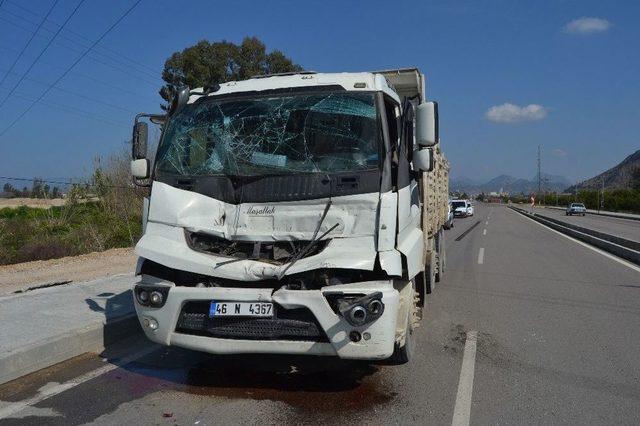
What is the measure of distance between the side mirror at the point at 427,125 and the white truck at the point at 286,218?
0.01 meters

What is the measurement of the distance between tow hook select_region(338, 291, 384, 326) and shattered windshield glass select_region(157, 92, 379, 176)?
115 cm

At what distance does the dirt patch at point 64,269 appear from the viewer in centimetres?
1061

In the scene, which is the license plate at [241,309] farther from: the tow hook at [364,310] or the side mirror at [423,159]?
the side mirror at [423,159]

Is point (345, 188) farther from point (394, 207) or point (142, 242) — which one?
point (142, 242)

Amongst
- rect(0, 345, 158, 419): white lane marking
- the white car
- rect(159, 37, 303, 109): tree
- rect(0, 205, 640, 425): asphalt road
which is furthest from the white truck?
the white car

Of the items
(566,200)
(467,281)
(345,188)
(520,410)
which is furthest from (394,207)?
(566,200)

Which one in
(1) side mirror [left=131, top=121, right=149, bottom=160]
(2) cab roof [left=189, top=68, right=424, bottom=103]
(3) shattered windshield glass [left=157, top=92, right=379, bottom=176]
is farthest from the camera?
(1) side mirror [left=131, top=121, right=149, bottom=160]

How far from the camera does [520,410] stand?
14.5ft

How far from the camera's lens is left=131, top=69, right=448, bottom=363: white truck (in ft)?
14.1

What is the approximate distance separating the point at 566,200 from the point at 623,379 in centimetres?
11099

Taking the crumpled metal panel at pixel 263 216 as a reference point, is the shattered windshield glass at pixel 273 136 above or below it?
above

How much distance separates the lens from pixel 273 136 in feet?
17.1

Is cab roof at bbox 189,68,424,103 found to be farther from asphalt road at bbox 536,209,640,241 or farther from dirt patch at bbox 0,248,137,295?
asphalt road at bbox 536,209,640,241

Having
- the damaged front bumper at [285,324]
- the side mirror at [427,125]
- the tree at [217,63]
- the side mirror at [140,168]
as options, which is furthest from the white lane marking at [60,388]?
the tree at [217,63]
